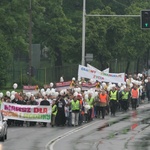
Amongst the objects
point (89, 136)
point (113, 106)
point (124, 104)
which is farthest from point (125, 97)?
point (89, 136)

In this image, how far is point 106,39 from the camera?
199 feet

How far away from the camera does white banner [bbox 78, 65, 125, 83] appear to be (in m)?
42.1

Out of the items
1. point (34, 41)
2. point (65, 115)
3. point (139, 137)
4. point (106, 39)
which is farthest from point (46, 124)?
point (34, 41)

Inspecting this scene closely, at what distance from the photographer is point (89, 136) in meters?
26.7

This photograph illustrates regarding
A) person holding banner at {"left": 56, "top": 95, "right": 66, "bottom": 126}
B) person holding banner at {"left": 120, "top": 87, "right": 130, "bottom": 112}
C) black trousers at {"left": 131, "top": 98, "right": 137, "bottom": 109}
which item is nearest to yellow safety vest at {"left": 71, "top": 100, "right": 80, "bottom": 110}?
person holding banner at {"left": 56, "top": 95, "right": 66, "bottom": 126}

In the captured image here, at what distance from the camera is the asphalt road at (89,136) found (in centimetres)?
2291

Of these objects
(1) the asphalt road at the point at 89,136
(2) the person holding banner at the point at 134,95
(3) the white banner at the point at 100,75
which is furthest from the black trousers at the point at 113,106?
(3) the white banner at the point at 100,75

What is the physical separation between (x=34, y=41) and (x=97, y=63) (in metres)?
6.82

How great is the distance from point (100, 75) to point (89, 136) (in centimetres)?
1612

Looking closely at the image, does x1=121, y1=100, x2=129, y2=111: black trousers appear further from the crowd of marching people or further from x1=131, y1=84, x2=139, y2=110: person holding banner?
x1=131, y1=84, x2=139, y2=110: person holding banner

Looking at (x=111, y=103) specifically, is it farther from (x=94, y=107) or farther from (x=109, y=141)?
(x=109, y=141)

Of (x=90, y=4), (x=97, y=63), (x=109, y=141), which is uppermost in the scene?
(x=90, y=4)

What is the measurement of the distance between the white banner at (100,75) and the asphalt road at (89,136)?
24.1ft

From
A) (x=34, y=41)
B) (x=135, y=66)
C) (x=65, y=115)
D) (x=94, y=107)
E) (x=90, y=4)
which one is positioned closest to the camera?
(x=65, y=115)
